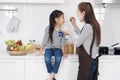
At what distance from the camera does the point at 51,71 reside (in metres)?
2.76

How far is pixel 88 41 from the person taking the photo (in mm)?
2441

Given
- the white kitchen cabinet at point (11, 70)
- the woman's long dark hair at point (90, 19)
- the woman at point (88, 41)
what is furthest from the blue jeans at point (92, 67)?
the white kitchen cabinet at point (11, 70)

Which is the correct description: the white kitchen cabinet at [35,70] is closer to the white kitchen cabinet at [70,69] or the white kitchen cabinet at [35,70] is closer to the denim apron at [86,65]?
the white kitchen cabinet at [70,69]

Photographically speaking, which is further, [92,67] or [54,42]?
[54,42]

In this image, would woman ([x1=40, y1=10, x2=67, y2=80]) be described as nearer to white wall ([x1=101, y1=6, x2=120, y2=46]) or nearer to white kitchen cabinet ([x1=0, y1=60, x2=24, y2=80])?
white kitchen cabinet ([x1=0, y1=60, x2=24, y2=80])

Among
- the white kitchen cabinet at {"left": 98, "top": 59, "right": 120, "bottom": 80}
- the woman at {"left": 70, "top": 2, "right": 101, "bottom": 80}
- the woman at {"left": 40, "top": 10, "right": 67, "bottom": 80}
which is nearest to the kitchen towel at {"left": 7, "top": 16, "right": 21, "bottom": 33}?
the woman at {"left": 40, "top": 10, "right": 67, "bottom": 80}

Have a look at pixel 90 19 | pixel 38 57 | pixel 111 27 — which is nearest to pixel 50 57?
pixel 38 57

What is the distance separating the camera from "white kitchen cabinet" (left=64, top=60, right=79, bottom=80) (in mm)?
2818

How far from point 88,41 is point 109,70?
2.02 ft

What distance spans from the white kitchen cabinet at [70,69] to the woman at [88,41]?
1.01ft

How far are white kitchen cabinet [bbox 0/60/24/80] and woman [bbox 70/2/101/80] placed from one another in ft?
2.22

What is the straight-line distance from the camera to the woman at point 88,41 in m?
2.42

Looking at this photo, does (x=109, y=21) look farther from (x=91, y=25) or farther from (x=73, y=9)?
(x=91, y=25)

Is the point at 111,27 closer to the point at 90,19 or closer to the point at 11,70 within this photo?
the point at 90,19
